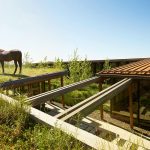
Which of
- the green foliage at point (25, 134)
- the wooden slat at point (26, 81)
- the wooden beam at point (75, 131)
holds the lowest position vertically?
the green foliage at point (25, 134)

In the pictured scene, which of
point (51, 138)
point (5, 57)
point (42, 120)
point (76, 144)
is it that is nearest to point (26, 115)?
point (42, 120)

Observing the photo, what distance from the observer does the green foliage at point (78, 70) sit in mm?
19550

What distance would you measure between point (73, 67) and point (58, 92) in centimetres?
1327

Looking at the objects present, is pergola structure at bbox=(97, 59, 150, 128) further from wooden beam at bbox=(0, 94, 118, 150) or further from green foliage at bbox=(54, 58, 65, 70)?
green foliage at bbox=(54, 58, 65, 70)

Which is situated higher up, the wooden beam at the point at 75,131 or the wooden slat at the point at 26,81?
the wooden slat at the point at 26,81

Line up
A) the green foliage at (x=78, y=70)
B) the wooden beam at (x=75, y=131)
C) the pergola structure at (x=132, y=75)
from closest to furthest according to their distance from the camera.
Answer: the wooden beam at (x=75, y=131) < the pergola structure at (x=132, y=75) < the green foliage at (x=78, y=70)

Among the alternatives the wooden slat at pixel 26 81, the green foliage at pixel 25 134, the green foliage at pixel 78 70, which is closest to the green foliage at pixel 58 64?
the green foliage at pixel 78 70

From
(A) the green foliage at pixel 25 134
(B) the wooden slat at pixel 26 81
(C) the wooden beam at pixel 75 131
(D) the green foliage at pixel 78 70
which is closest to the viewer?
(C) the wooden beam at pixel 75 131

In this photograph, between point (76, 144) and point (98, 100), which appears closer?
point (76, 144)

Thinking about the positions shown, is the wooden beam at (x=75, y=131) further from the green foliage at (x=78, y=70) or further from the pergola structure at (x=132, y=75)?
the green foliage at (x=78, y=70)

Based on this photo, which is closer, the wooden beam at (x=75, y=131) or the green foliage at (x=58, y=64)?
the wooden beam at (x=75, y=131)

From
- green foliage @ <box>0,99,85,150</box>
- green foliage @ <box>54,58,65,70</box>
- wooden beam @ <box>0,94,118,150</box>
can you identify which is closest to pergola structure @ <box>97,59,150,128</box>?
wooden beam @ <box>0,94,118,150</box>

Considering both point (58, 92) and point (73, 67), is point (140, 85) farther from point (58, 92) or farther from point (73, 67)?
point (73, 67)

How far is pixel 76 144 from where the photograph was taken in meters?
3.84
